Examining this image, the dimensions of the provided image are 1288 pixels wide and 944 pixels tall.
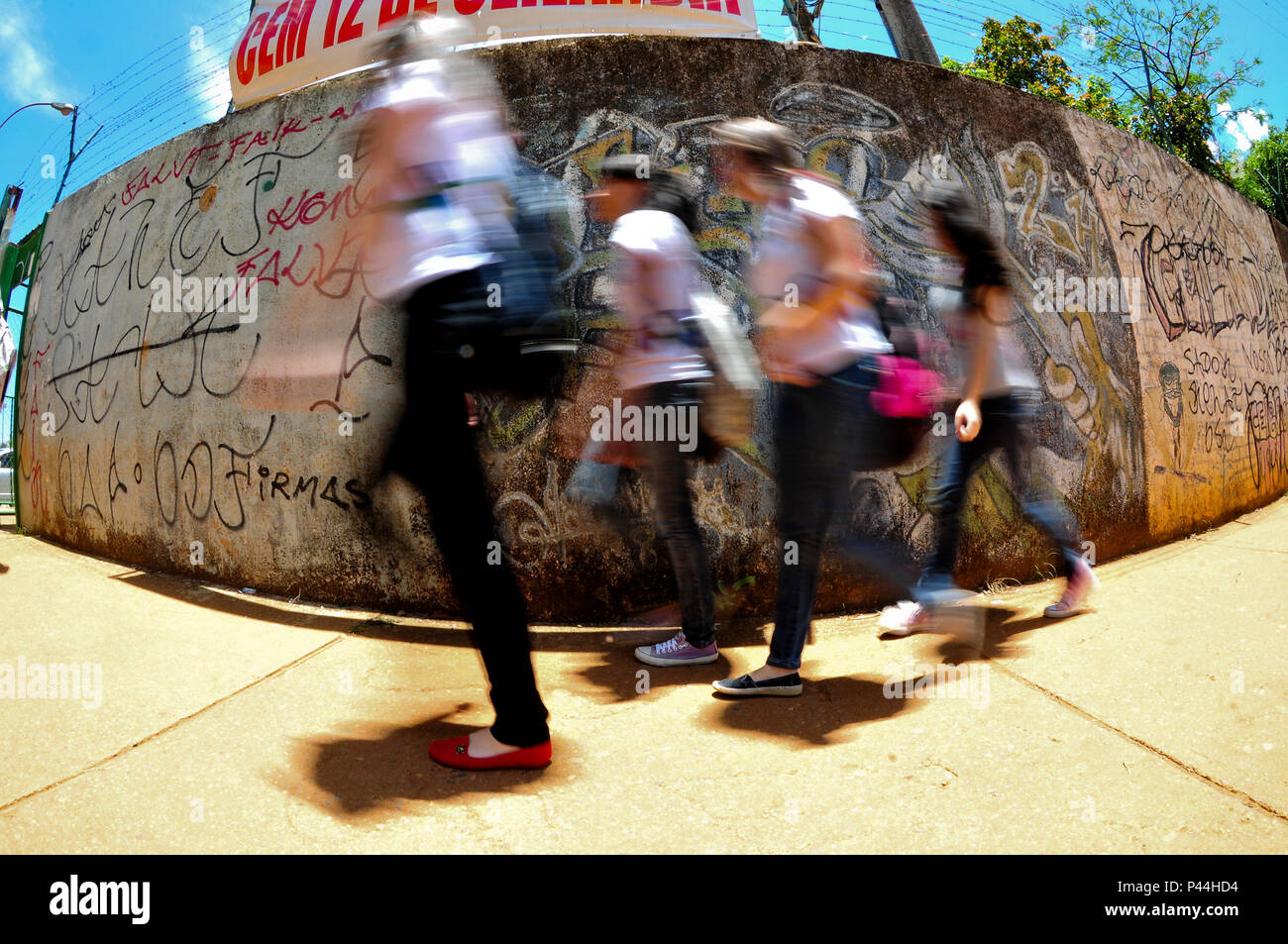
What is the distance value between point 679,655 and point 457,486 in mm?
1349

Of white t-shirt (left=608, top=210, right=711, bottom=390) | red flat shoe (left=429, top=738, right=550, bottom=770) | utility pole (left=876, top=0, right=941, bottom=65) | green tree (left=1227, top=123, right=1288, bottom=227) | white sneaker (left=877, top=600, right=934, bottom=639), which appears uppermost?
green tree (left=1227, top=123, right=1288, bottom=227)

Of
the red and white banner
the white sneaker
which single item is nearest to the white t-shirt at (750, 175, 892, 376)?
the white sneaker

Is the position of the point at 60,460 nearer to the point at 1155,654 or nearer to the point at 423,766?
the point at 423,766

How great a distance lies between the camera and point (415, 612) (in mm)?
3750

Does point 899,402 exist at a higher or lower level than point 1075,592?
higher

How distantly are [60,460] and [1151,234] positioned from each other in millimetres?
7499

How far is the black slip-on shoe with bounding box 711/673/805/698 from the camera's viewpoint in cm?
259

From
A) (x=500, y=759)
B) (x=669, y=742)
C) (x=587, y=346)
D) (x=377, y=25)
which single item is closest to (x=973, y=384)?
(x=587, y=346)

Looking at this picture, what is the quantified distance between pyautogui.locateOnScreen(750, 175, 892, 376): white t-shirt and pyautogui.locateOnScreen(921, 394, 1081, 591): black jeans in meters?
0.86

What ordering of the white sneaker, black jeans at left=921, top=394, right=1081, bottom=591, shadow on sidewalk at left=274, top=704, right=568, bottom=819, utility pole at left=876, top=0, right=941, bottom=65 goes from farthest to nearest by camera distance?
utility pole at left=876, top=0, right=941, bottom=65 < the white sneaker < black jeans at left=921, top=394, right=1081, bottom=591 < shadow on sidewalk at left=274, top=704, right=568, bottom=819

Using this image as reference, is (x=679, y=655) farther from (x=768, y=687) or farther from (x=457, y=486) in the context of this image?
(x=457, y=486)

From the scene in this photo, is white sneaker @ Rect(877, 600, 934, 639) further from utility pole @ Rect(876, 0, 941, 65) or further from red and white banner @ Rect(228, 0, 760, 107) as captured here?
utility pole @ Rect(876, 0, 941, 65)

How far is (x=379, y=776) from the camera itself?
206 cm
